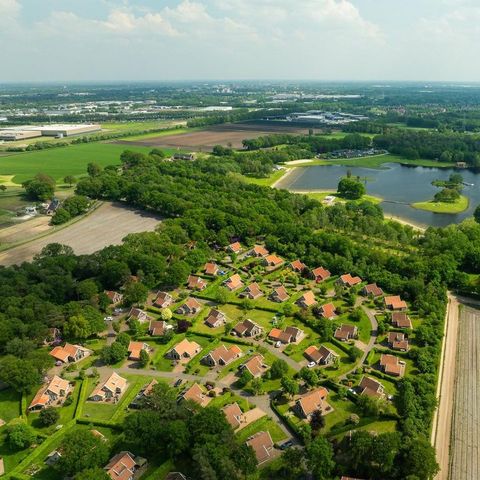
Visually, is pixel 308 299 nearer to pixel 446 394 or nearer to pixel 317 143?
pixel 446 394

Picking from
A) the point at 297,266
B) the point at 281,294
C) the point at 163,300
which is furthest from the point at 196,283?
the point at 297,266

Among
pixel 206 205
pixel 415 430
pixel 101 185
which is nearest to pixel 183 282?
pixel 206 205

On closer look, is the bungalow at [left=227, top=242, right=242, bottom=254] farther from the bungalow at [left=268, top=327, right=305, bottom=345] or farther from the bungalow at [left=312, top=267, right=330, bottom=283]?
the bungalow at [left=268, top=327, right=305, bottom=345]

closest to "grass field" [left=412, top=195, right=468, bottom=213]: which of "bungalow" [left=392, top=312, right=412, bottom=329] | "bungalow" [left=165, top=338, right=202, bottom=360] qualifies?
"bungalow" [left=392, top=312, right=412, bottom=329]

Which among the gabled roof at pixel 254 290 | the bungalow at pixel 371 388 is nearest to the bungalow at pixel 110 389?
the gabled roof at pixel 254 290

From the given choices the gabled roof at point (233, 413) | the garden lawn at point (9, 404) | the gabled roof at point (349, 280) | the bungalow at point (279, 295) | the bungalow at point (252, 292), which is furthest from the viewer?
the gabled roof at point (349, 280)

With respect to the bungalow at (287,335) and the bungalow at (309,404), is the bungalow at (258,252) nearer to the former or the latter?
the bungalow at (287,335)
